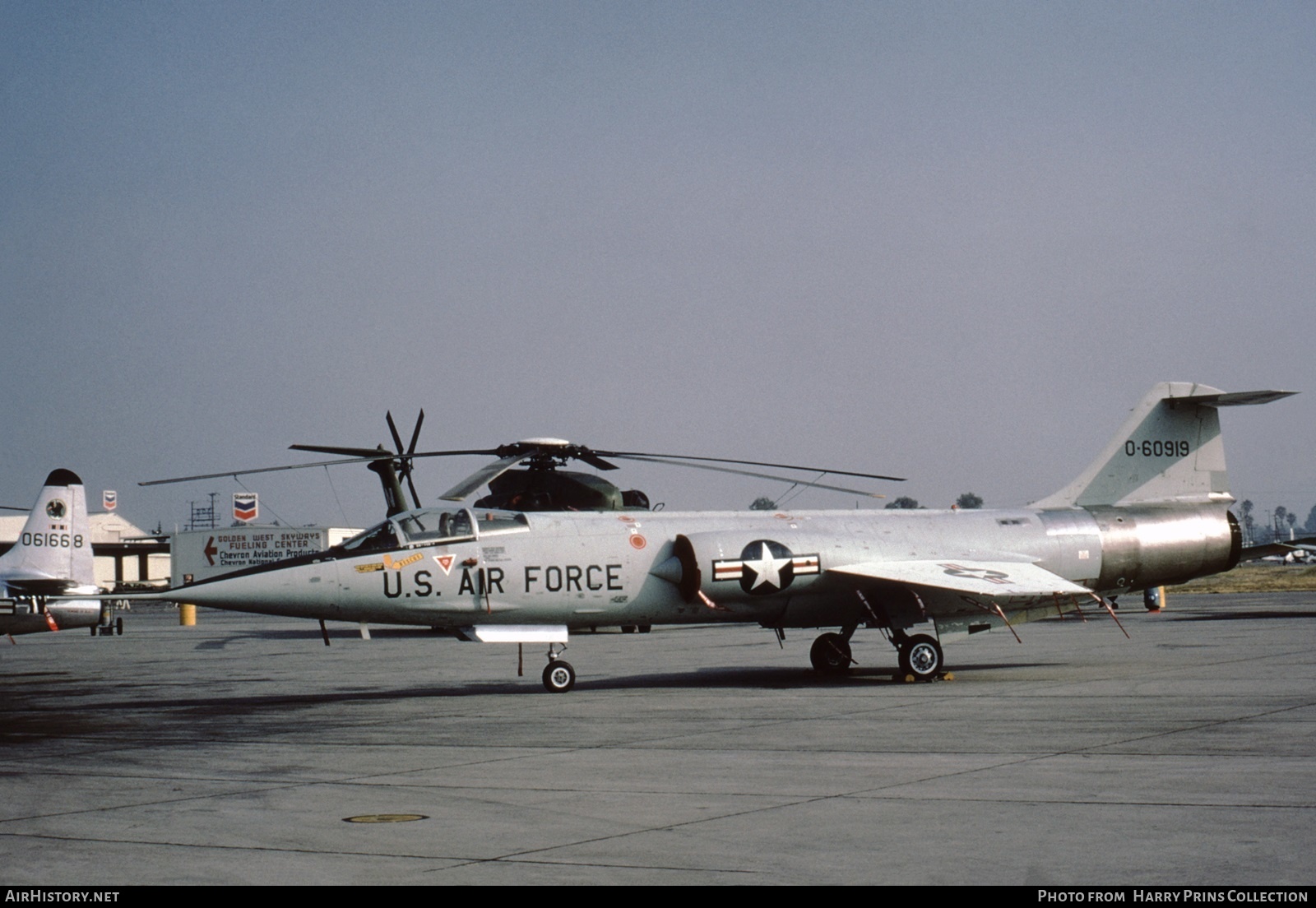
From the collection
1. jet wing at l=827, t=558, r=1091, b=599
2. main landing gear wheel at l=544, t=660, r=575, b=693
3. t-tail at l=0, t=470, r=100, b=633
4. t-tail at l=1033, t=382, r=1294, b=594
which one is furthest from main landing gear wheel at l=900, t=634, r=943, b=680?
t-tail at l=0, t=470, r=100, b=633

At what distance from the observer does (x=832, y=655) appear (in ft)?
70.9

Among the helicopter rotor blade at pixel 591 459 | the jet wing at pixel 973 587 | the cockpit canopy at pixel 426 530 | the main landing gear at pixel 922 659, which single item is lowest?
the main landing gear at pixel 922 659

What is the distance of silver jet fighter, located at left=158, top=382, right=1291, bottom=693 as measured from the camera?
1873 centimetres

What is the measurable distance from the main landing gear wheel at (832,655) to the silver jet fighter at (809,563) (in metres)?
0.03

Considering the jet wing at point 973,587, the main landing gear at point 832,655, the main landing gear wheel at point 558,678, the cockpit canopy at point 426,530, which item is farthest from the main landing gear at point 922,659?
the cockpit canopy at point 426,530

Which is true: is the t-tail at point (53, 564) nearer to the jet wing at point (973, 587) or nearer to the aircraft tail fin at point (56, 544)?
the aircraft tail fin at point (56, 544)

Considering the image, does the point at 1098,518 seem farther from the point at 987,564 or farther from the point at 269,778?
the point at 269,778

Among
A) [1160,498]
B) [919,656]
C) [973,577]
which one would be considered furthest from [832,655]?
[1160,498]

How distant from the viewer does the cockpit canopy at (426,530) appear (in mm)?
18812

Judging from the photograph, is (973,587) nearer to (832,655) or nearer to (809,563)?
(809,563)

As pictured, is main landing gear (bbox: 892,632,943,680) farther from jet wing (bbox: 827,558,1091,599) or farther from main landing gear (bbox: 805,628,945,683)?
jet wing (bbox: 827,558,1091,599)

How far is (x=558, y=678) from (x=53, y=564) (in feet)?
50.2

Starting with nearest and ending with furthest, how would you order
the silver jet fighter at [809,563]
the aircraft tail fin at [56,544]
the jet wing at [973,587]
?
1. the silver jet fighter at [809,563]
2. the jet wing at [973,587]
3. the aircraft tail fin at [56,544]

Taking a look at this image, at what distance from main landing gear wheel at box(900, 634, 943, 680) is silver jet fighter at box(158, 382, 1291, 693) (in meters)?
0.02
